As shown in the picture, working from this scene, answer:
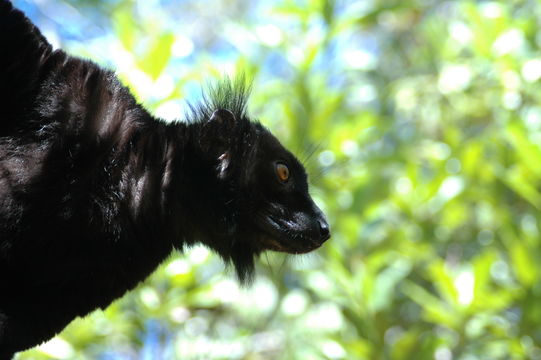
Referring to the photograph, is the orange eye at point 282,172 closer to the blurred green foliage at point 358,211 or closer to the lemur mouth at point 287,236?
the lemur mouth at point 287,236

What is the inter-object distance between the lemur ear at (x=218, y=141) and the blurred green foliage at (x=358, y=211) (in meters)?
1.24

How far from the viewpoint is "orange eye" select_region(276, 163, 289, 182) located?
3188 mm

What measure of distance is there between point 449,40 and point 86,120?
4.57 meters

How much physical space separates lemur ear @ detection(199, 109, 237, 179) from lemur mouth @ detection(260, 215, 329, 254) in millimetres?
268

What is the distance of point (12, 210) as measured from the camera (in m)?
2.63

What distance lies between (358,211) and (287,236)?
2550 mm

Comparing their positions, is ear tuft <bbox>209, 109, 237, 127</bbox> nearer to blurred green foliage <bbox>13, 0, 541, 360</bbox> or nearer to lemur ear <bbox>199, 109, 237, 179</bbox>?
lemur ear <bbox>199, 109, 237, 179</bbox>

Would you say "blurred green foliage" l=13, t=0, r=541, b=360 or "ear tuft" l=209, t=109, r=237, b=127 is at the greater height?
"ear tuft" l=209, t=109, r=237, b=127

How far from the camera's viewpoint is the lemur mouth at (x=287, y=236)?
310 cm

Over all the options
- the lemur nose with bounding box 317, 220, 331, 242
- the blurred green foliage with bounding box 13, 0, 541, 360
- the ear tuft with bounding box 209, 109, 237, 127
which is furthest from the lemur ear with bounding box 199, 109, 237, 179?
the blurred green foliage with bounding box 13, 0, 541, 360

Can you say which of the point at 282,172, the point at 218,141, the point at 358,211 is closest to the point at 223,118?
the point at 218,141

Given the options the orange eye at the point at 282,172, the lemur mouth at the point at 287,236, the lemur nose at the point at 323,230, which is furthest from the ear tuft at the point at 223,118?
the lemur nose at the point at 323,230

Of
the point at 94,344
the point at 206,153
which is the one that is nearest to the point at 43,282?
the point at 206,153

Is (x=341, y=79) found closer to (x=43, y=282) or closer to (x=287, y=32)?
(x=287, y=32)
